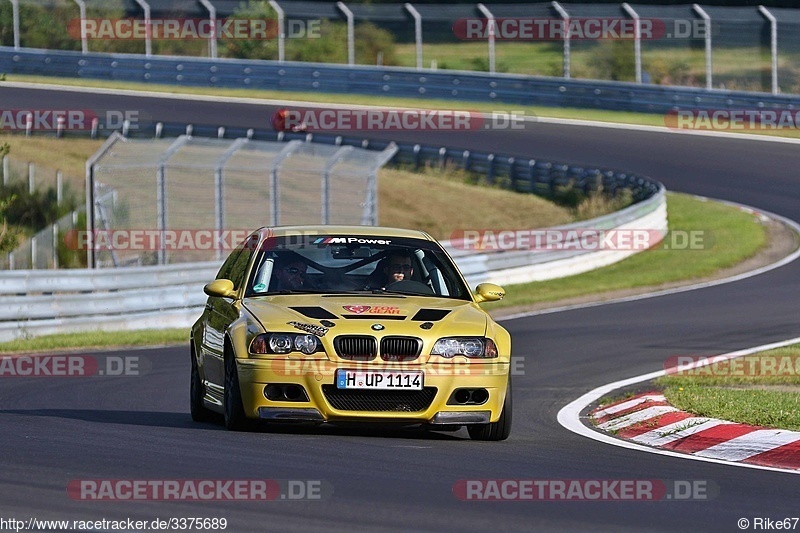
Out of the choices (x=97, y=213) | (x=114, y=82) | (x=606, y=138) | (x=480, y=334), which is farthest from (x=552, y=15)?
(x=480, y=334)

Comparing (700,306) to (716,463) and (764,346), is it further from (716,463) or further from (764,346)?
(716,463)

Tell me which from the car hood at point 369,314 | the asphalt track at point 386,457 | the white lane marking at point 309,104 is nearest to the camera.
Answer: the asphalt track at point 386,457

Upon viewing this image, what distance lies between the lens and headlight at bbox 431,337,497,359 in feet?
29.8

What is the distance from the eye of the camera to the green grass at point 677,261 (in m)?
22.3

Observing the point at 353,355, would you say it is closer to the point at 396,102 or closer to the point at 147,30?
the point at 396,102

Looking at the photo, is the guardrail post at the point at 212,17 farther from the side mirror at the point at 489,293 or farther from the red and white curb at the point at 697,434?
the side mirror at the point at 489,293

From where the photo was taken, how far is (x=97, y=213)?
74.4 ft

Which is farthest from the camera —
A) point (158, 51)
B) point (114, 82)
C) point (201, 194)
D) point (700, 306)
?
point (158, 51)

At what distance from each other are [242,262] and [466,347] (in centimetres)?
211

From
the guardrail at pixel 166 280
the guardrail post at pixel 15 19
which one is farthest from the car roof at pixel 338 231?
the guardrail post at pixel 15 19

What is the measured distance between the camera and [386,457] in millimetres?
8203

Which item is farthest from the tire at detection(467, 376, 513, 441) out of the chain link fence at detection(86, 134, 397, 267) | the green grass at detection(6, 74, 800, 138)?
the green grass at detection(6, 74, 800, 138)

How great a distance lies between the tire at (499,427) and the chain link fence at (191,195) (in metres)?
12.7

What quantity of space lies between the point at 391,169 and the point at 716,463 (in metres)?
29.1
